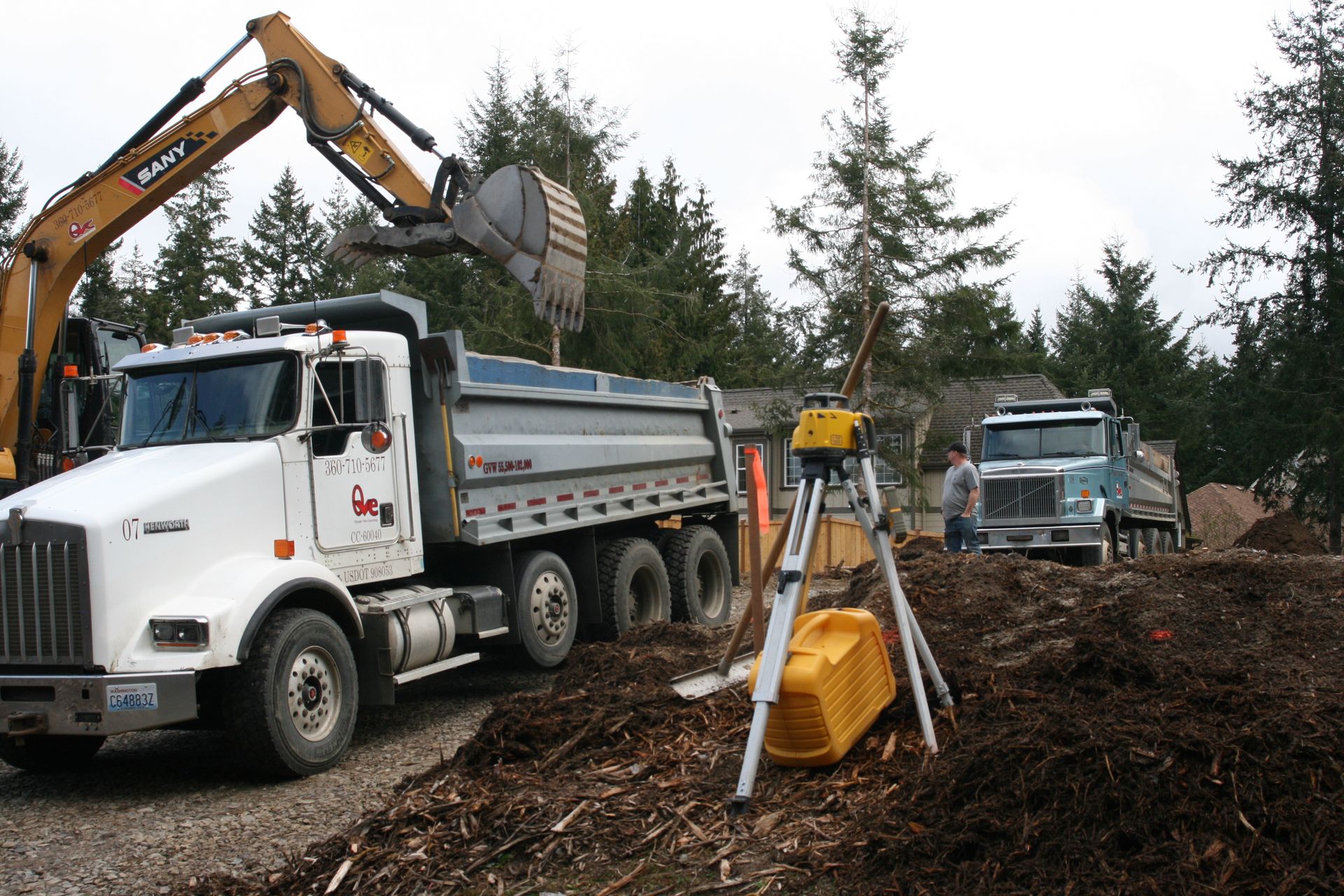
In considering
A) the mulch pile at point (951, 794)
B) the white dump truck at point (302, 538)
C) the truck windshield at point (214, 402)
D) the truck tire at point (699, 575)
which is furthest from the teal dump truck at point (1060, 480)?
the truck windshield at point (214, 402)

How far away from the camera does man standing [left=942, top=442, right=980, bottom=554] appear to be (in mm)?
12930

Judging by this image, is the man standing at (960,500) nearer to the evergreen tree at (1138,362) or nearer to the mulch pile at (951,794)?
the mulch pile at (951,794)

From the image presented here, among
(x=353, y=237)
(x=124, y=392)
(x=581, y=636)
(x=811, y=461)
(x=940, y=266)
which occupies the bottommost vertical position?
(x=581, y=636)

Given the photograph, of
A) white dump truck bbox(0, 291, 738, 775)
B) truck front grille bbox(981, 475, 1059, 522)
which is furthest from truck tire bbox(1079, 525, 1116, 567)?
white dump truck bbox(0, 291, 738, 775)

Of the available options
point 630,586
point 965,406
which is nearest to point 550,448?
point 630,586

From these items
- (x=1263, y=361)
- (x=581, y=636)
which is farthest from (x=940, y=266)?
(x=581, y=636)

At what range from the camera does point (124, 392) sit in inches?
307

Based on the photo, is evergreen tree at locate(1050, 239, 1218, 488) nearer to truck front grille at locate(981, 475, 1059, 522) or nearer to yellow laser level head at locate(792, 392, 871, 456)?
truck front grille at locate(981, 475, 1059, 522)

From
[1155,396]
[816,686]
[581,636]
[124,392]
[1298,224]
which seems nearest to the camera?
[816,686]

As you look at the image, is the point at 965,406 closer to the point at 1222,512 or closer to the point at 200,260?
the point at 1222,512

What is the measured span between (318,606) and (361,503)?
792 mm

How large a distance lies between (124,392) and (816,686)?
18.0 ft

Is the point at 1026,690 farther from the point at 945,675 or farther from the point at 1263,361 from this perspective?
the point at 1263,361

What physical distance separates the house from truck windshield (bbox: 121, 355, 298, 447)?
68.9ft
